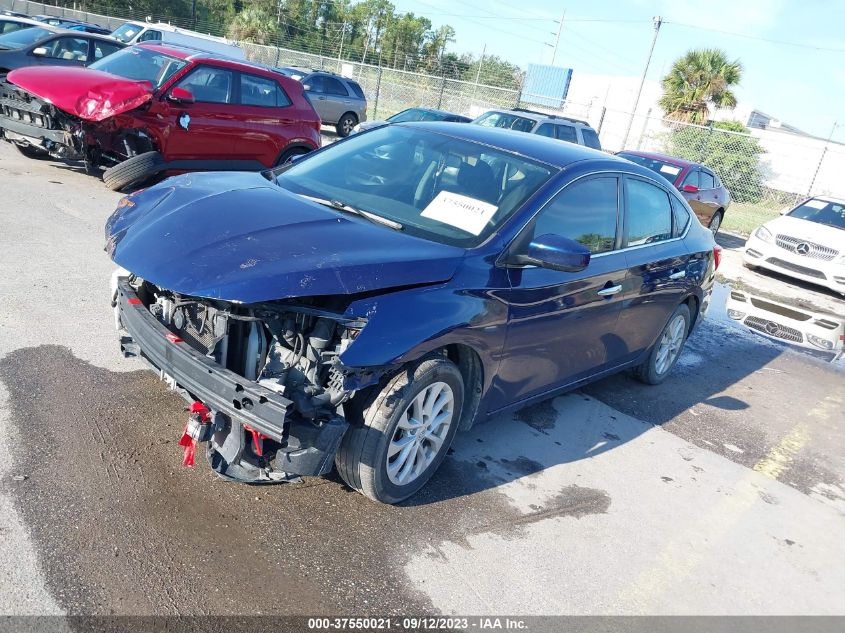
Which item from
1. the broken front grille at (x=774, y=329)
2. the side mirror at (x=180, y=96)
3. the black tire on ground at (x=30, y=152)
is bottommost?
the black tire on ground at (x=30, y=152)

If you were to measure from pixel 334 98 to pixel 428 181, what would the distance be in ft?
56.9

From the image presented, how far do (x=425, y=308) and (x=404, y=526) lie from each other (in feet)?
3.58

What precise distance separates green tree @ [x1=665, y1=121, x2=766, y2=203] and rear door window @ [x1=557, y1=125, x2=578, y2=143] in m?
9.19

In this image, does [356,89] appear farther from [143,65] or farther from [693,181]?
[143,65]

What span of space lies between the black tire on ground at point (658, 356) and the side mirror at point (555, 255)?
2.29m

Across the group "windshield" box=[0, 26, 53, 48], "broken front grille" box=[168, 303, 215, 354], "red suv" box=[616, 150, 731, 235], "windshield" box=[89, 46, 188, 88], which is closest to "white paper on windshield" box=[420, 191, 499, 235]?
"broken front grille" box=[168, 303, 215, 354]

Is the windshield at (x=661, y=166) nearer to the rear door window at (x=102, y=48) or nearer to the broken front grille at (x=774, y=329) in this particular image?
the broken front grille at (x=774, y=329)

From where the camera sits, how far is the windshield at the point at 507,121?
556 inches

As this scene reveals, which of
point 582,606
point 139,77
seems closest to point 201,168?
point 139,77

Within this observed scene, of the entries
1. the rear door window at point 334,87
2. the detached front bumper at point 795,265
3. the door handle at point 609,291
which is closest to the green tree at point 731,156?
the detached front bumper at point 795,265

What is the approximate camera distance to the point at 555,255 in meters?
3.57

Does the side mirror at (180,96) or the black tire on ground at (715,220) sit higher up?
the side mirror at (180,96)

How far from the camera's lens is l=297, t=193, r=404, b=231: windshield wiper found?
12.0 ft

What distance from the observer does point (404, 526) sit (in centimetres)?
337
